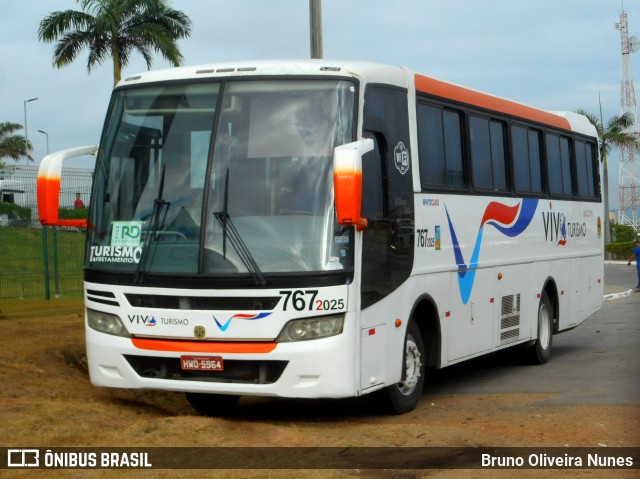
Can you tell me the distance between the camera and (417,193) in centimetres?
1122

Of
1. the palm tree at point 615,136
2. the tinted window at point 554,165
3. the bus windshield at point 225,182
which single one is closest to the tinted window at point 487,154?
the tinted window at point 554,165

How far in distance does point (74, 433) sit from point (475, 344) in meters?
5.44

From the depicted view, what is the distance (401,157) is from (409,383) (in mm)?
2177

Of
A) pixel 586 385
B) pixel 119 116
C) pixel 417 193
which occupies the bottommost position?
pixel 586 385

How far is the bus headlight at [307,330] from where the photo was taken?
30.8 feet

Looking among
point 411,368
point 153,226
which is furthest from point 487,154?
point 153,226

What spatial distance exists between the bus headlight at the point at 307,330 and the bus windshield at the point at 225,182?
1.38 feet

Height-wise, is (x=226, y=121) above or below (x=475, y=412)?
above

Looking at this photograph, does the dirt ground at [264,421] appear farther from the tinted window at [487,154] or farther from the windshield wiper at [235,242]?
the tinted window at [487,154]

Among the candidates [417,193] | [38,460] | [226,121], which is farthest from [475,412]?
[38,460]

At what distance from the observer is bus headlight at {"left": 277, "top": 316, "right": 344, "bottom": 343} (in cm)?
938

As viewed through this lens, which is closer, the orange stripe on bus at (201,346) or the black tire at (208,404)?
the orange stripe on bus at (201,346)

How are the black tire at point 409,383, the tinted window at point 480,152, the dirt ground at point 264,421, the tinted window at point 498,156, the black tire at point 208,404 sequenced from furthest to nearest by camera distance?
the tinted window at point 498,156 < the tinted window at point 480,152 < the black tire at point 208,404 < the black tire at point 409,383 < the dirt ground at point 264,421

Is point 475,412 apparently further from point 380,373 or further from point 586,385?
point 586,385
